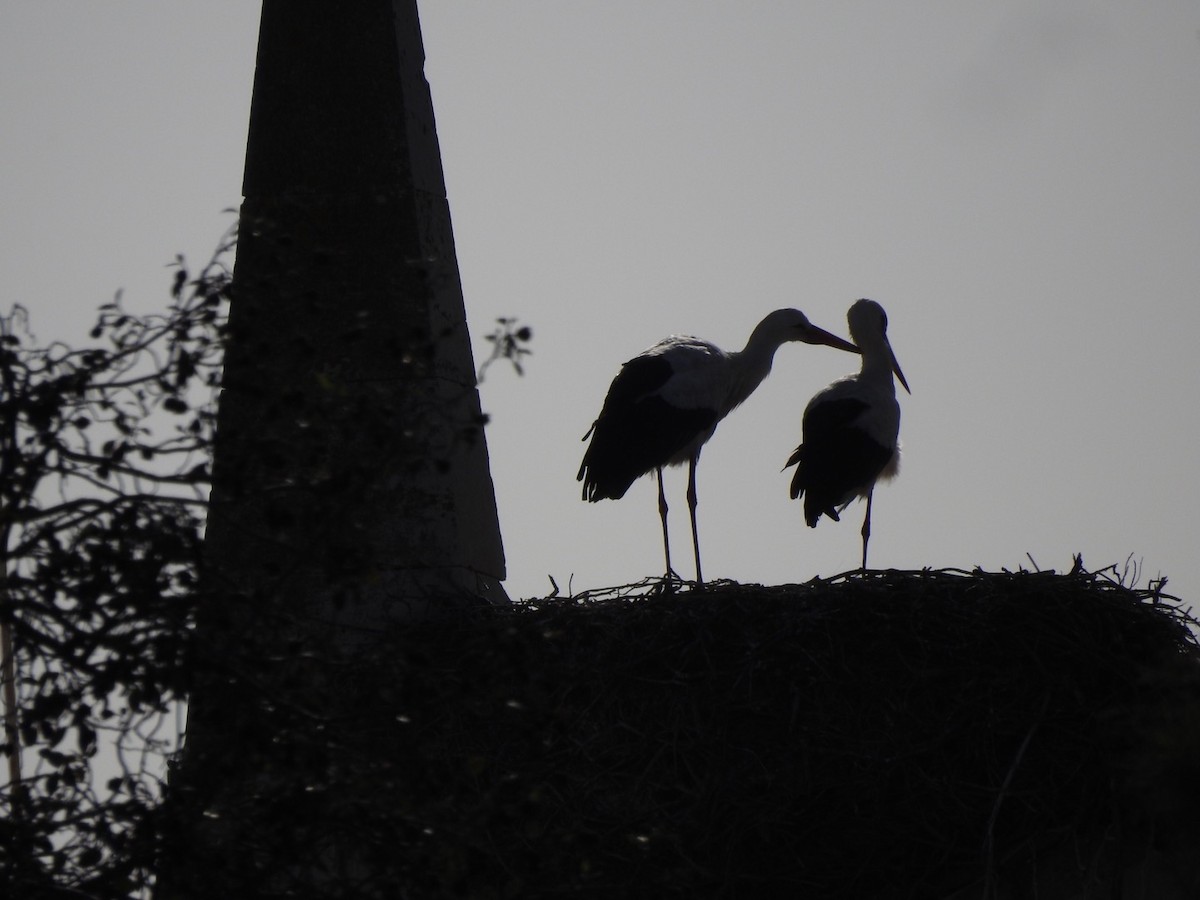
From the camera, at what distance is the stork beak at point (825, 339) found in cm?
1197

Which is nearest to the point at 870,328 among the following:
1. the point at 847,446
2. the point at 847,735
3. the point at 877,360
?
the point at 877,360

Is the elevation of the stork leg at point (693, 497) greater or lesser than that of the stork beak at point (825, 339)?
lesser

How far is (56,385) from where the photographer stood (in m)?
4.02

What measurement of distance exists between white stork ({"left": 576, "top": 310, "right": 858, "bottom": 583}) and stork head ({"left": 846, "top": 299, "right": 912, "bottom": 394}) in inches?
26.9

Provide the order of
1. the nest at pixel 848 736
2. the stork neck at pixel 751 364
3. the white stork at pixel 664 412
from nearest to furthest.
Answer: the nest at pixel 848 736, the white stork at pixel 664 412, the stork neck at pixel 751 364

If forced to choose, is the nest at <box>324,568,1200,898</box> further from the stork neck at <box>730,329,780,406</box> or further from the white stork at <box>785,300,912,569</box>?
the stork neck at <box>730,329,780,406</box>

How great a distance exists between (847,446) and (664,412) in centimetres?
106

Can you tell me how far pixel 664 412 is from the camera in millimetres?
10758

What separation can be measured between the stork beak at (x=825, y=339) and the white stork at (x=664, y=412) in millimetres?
508

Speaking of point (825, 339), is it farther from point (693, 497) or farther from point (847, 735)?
point (847, 735)

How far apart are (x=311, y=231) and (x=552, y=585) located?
211 centimetres

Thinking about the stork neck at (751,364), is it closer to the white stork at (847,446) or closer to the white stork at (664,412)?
the white stork at (664,412)

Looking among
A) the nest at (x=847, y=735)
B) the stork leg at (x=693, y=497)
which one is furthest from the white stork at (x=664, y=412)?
the nest at (x=847, y=735)

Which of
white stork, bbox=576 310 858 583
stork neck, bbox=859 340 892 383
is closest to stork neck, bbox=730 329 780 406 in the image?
white stork, bbox=576 310 858 583
